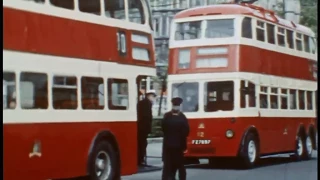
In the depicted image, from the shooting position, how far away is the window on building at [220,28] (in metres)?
19.8

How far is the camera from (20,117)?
1182 centimetres

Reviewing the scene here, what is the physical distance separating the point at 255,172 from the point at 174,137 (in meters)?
5.37

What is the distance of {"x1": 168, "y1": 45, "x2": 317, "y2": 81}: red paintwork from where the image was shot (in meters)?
19.5

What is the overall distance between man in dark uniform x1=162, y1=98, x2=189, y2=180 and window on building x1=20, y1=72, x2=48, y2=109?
2.59 m

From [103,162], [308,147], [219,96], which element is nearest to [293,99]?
[308,147]

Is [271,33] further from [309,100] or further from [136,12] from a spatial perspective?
[136,12]

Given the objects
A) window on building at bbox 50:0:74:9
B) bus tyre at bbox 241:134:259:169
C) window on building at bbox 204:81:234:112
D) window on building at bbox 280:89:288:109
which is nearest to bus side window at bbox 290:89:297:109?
window on building at bbox 280:89:288:109

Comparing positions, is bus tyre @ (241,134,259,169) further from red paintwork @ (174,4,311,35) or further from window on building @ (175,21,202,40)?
red paintwork @ (174,4,311,35)

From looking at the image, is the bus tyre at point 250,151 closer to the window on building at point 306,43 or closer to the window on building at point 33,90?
the window on building at point 306,43

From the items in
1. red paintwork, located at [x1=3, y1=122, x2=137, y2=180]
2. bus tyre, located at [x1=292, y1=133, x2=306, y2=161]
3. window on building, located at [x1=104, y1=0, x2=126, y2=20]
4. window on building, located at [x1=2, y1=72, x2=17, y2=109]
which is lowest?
bus tyre, located at [x1=292, y1=133, x2=306, y2=161]

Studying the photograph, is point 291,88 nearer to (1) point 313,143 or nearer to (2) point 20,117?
(1) point 313,143

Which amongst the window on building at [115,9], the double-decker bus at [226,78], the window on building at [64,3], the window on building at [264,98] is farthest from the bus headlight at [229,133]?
Result: the window on building at [64,3]

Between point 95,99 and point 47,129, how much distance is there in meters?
1.57

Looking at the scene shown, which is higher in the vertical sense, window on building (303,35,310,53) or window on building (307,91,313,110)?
window on building (303,35,310,53)
